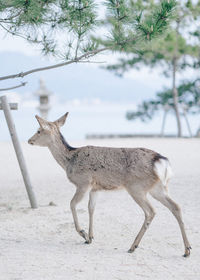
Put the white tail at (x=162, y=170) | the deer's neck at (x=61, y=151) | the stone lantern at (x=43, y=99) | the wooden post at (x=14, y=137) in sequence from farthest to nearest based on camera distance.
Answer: the stone lantern at (x=43, y=99), the wooden post at (x=14, y=137), the deer's neck at (x=61, y=151), the white tail at (x=162, y=170)

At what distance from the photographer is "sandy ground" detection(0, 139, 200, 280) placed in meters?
3.33

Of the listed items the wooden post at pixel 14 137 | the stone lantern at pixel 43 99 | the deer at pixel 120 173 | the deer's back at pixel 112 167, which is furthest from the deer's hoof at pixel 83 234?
→ the stone lantern at pixel 43 99

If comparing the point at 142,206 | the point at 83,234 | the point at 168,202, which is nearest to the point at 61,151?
the point at 83,234

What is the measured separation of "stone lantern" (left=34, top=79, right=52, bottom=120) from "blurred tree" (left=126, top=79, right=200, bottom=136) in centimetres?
369

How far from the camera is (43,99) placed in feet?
51.7

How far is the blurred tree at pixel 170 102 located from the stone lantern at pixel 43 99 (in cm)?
369

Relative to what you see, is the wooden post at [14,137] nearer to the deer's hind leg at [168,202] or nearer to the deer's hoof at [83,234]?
the deer's hoof at [83,234]

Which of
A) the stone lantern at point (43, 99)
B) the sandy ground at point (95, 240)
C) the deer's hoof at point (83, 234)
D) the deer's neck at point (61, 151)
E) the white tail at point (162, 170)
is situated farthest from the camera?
the stone lantern at point (43, 99)

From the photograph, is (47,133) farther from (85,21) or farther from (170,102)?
(170,102)

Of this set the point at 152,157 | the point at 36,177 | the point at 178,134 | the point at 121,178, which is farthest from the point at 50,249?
the point at 178,134

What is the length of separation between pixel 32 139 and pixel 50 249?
1.02m

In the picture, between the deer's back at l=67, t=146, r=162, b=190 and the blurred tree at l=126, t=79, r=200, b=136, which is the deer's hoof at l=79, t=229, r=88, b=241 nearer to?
the deer's back at l=67, t=146, r=162, b=190

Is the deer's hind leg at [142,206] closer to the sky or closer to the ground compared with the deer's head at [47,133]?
closer to the ground

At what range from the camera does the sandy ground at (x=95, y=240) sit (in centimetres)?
333
